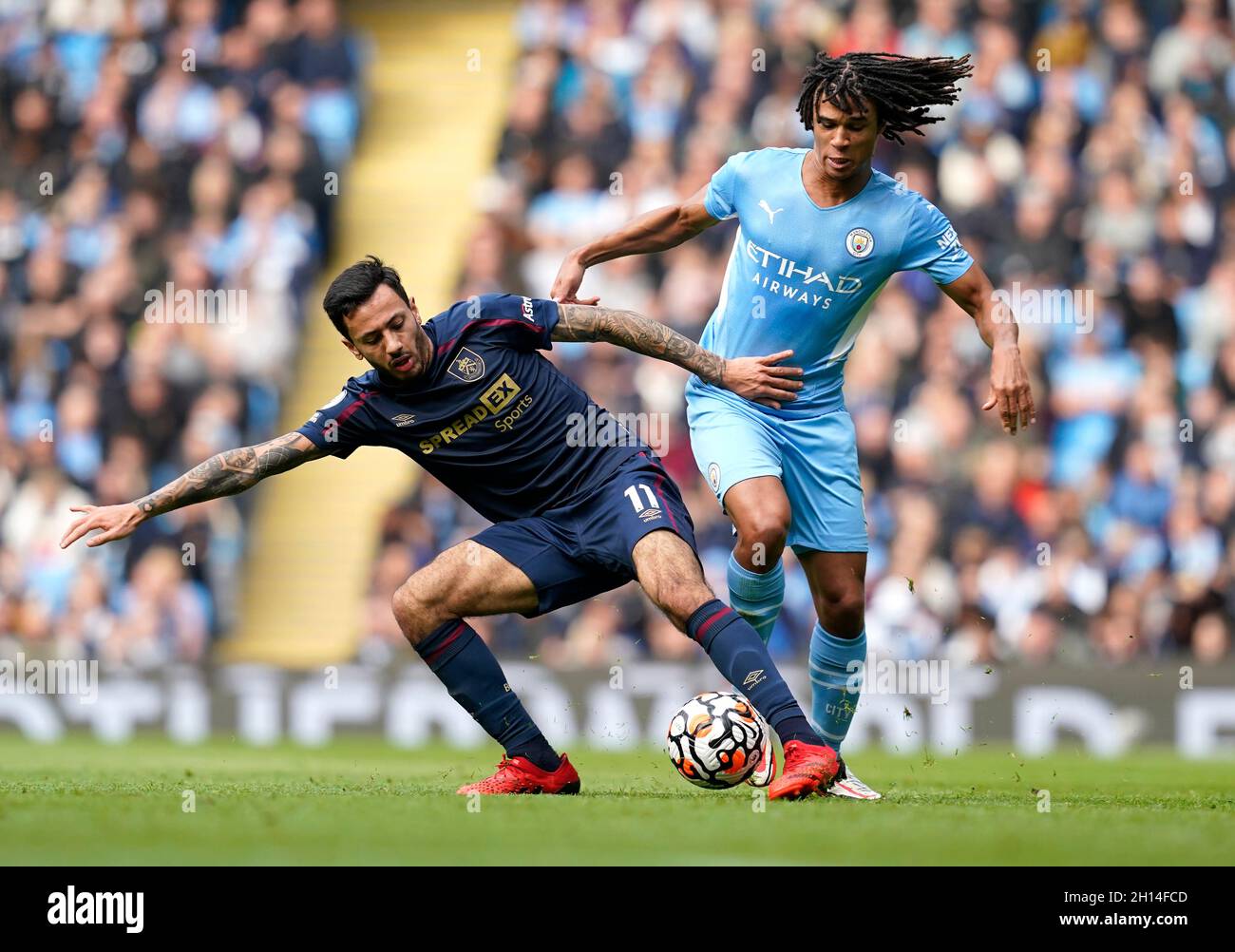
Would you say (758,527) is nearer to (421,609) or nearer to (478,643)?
(478,643)

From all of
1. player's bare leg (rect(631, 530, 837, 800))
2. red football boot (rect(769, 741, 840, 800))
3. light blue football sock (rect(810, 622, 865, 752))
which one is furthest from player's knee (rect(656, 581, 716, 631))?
light blue football sock (rect(810, 622, 865, 752))

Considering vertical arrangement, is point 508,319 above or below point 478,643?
above

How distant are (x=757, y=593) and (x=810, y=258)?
4.80 ft

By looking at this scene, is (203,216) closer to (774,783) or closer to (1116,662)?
(1116,662)

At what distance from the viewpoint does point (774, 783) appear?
23.7 feet

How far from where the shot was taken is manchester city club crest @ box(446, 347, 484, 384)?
307 inches

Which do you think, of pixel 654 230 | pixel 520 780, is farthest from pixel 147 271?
pixel 520 780

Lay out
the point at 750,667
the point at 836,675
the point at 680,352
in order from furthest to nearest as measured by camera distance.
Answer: the point at 836,675, the point at 680,352, the point at 750,667

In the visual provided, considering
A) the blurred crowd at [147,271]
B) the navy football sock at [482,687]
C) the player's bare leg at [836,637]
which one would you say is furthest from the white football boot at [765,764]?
the blurred crowd at [147,271]

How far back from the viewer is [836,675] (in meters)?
8.45

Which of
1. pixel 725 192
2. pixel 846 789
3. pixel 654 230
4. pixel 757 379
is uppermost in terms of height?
pixel 725 192

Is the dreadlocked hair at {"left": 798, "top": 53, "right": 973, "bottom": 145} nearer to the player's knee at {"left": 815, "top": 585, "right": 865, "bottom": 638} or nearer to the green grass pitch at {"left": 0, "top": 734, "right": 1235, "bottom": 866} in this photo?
the player's knee at {"left": 815, "top": 585, "right": 865, "bottom": 638}

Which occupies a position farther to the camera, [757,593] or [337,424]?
→ [757,593]

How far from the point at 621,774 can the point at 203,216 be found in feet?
29.7
